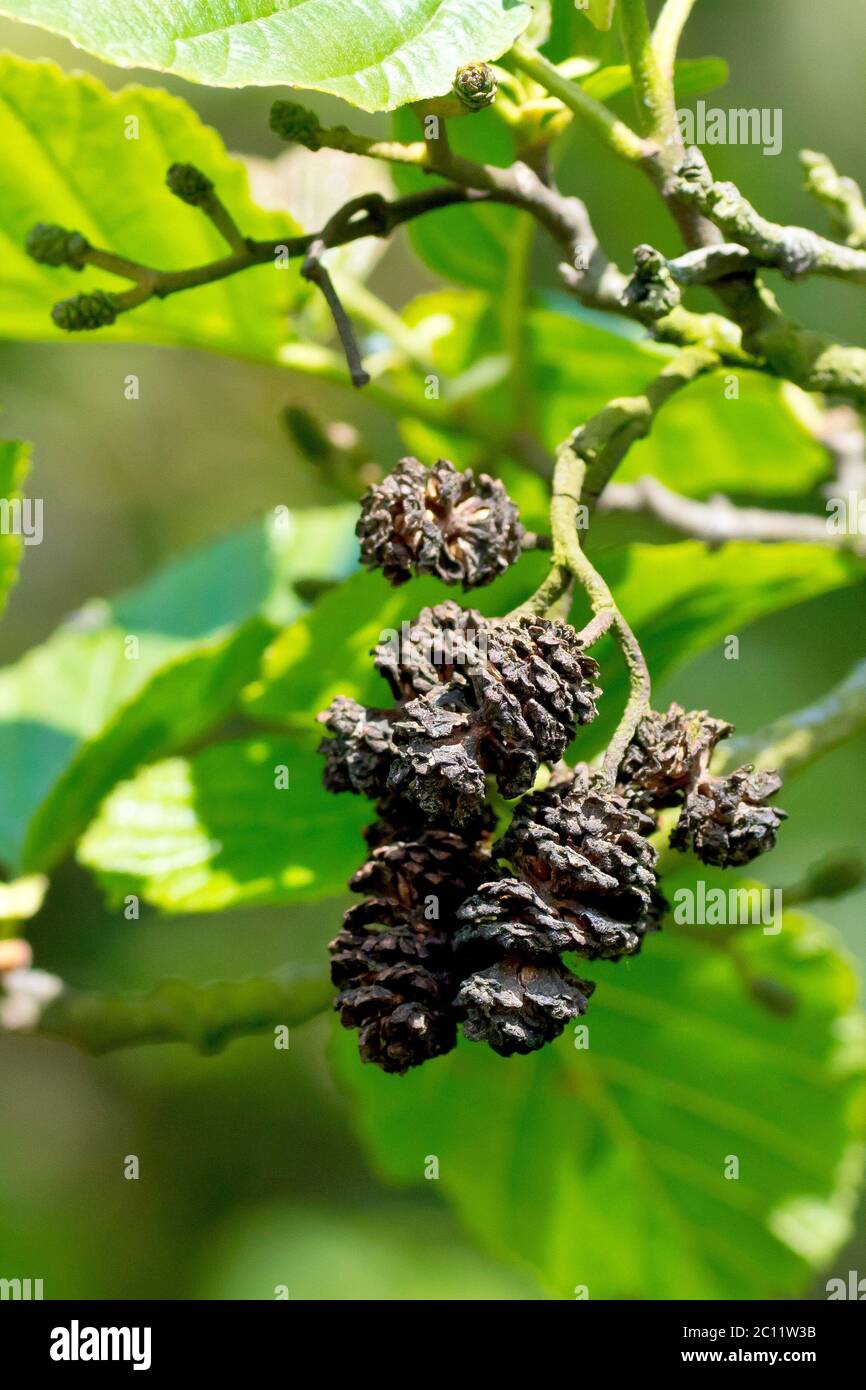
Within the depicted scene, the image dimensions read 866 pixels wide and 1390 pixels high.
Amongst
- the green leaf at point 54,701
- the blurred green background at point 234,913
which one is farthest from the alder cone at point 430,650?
the blurred green background at point 234,913

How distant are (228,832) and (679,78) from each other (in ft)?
2.69

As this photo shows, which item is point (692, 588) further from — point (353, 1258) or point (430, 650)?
point (353, 1258)

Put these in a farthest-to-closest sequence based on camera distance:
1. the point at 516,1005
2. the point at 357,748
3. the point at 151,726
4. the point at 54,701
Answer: the point at 54,701 < the point at 151,726 < the point at 357,748 < the point at 516,1005

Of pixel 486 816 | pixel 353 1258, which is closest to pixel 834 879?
pixel 486 816

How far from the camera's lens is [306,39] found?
3.01ft

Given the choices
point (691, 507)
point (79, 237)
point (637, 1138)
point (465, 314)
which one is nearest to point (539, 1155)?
point (637, 1138)

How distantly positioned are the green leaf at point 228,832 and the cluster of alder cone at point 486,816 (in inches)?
19.4

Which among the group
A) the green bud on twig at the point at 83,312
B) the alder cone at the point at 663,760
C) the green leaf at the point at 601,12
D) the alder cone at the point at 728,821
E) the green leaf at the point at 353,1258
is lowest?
the green leaf at the point at 353,1258

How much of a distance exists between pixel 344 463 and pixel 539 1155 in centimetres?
96

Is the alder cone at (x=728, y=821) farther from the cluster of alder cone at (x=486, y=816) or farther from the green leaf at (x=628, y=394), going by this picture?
the green leaf at (x=628, y=394)

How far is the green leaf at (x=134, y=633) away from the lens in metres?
1.83

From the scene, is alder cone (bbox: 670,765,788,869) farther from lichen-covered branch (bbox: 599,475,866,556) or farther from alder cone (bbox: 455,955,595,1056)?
lichen-covered branch (bbox: 599,475,866,556)

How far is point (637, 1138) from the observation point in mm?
1938

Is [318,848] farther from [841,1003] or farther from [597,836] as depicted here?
[841,1003]
